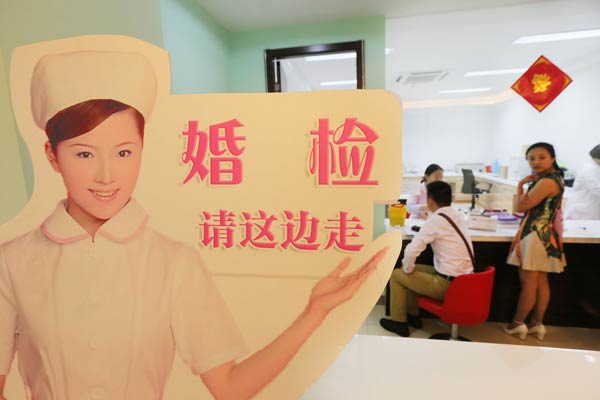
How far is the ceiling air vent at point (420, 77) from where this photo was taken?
504 centimetres

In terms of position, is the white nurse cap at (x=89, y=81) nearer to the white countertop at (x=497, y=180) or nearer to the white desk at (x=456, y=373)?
the white desk at (x=456, y=373)

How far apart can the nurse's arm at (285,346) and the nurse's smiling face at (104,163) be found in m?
0.43

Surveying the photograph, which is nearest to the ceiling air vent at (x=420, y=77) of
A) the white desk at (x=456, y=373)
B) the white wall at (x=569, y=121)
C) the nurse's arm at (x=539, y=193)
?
the white wall at (x=569, y=121)

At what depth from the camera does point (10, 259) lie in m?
0.73

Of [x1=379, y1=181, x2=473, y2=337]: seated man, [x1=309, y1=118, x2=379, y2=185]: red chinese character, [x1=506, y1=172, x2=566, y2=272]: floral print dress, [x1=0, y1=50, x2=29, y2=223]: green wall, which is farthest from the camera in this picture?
[x1=506, y1=172, x2=566, y2=272]: floral print dress

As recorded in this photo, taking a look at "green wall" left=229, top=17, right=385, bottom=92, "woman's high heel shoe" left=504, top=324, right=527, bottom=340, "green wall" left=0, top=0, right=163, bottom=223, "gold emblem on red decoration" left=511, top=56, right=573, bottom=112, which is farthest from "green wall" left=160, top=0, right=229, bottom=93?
"woman's high heel shoe" left=504, top=324, right=527, bottom=340

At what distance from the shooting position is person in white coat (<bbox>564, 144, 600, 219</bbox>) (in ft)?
10.6

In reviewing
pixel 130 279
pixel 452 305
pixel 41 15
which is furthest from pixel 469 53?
pixel 130 279

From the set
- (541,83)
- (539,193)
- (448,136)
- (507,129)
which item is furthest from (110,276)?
(448,136)

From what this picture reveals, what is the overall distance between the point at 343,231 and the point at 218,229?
0.26 meters

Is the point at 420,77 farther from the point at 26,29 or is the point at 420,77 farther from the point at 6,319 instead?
the point at 6,319

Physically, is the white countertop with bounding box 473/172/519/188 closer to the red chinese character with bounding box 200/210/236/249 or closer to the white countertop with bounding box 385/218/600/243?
the white countertop with bounding box 385/218/600/243

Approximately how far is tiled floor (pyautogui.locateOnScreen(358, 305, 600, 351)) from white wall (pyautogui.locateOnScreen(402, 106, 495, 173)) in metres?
5.88

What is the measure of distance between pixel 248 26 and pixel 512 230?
290 centimetres
